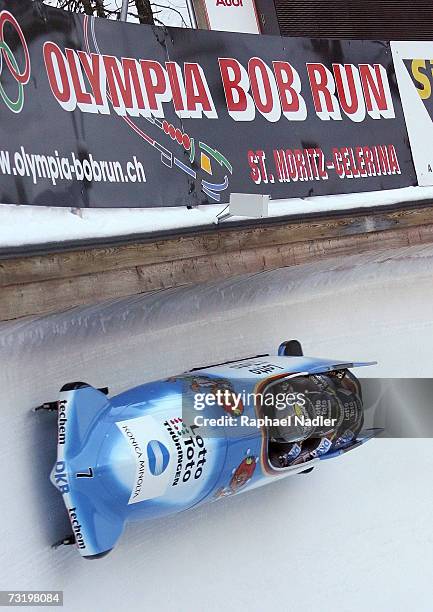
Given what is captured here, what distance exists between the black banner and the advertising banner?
0.09 m

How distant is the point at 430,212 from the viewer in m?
6.21

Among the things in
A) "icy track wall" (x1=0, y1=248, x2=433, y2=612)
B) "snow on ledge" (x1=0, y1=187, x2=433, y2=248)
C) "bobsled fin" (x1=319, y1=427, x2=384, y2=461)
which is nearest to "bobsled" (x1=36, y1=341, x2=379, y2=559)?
"bobsled fin" (x1=319, y1=427, x2=384, y2=461)

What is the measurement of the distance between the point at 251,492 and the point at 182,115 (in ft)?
6.39

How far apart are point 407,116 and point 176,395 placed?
2.85m

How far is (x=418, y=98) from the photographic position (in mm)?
6176

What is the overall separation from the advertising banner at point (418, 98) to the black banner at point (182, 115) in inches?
3.6

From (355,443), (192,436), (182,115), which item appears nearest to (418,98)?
(182,115)

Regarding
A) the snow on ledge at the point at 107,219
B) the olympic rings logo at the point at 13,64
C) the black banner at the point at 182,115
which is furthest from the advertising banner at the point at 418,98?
the olympic rings logo at the point at 13,64

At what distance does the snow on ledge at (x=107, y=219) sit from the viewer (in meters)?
3.73

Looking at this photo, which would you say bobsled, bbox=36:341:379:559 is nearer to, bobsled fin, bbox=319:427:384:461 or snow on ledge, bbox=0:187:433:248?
bobsled fin, bbox=319:427:384:461

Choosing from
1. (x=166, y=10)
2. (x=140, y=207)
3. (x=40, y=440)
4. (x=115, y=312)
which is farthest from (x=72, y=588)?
(x=166, y=10)

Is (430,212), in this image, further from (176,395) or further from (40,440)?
(40,440)

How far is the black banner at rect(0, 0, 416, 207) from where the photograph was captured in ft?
12.7

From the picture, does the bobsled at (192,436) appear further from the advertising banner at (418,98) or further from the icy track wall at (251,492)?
the advertising banner at (418,98)
